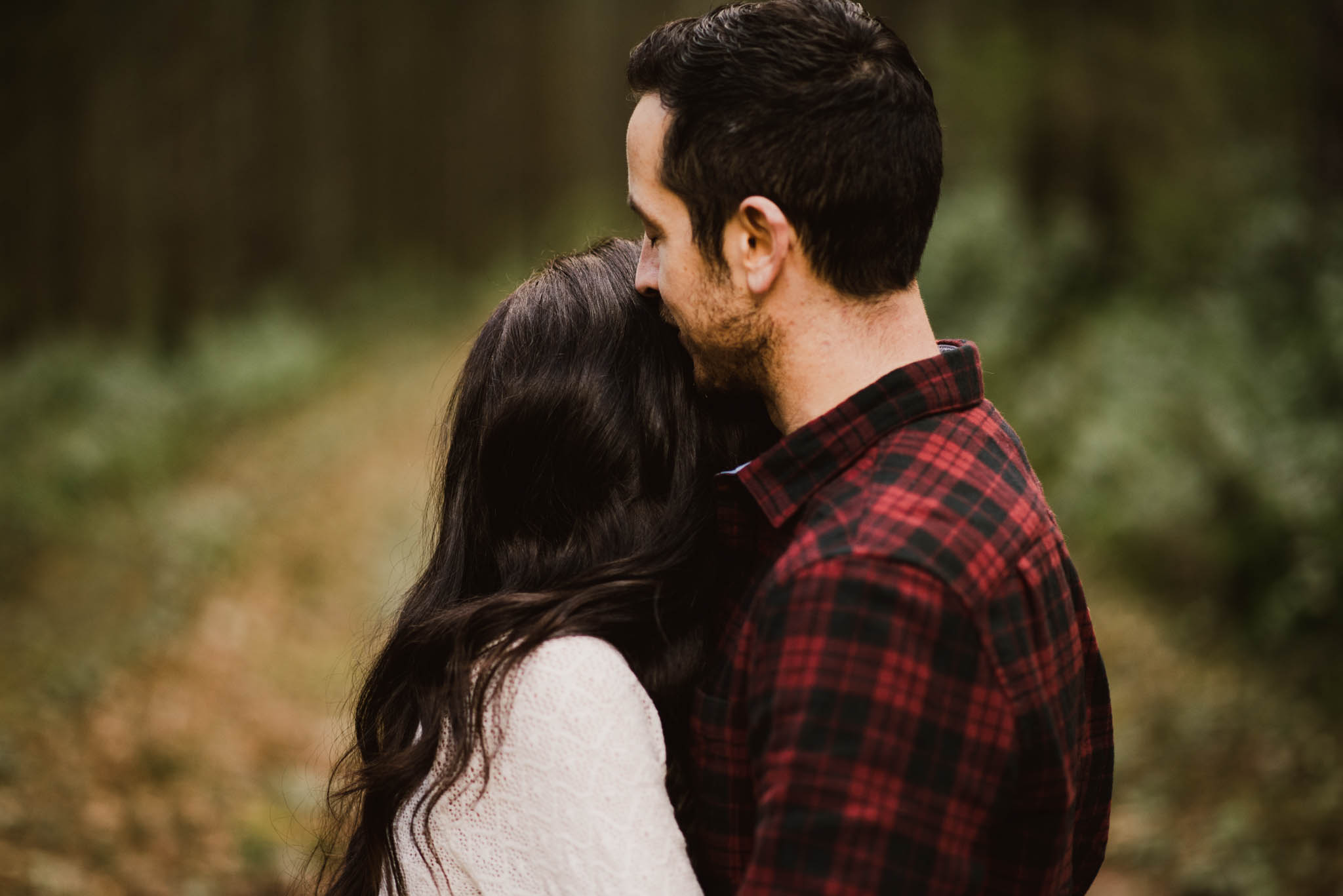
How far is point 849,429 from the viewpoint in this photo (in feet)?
5.61

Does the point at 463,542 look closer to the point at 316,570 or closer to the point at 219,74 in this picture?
the point at 316,570

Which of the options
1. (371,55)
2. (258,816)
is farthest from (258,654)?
(371,55)

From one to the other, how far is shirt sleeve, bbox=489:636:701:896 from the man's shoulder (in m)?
0.39

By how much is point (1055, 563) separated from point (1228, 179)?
6.93 meters

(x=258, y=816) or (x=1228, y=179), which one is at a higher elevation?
(x=1228, y=179)

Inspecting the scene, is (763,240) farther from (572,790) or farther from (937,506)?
(572,790)

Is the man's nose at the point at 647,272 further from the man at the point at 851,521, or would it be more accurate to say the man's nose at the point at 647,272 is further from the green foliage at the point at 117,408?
the green foliage at the point at 117,408

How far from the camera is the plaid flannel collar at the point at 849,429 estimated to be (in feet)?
5.59

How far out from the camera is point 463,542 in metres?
2.18

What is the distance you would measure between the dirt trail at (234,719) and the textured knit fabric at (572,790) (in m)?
1.56

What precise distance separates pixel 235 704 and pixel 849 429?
5.18 meters

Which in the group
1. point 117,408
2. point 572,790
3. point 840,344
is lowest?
point 117,408

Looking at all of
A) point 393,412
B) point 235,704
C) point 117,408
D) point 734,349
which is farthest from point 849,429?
point 117,408

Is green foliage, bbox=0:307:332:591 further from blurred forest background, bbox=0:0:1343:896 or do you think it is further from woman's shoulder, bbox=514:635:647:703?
woman's shoulder, bbox=514:635:647:703
